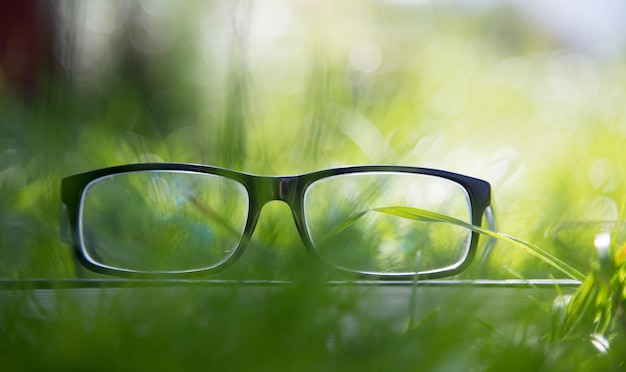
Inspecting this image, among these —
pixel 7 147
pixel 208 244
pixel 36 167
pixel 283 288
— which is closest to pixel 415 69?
pixel 7 147

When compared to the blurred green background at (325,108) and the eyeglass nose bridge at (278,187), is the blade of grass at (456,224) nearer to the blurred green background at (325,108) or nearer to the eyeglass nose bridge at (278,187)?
the blurred green background at (325,108)

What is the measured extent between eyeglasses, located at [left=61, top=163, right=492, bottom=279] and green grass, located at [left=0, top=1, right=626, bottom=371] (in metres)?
0.03

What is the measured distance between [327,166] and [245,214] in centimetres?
46

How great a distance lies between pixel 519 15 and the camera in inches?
161

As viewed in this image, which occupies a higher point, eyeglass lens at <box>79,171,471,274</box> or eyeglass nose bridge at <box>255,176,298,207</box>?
eyeglass nose bridge at <box>255,176,298,207</box>

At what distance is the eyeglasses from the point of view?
0.70 m

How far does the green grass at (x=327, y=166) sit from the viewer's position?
Result: 0.46 m

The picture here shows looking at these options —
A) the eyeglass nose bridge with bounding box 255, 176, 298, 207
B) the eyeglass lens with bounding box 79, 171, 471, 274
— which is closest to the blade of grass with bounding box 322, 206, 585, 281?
the eyeglass lens with bounding box 79, 171, 471, 274

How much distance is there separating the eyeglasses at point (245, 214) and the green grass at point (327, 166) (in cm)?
3

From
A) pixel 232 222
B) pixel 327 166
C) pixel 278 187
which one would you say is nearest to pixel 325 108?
pixel 278 187

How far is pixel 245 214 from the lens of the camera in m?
0.83

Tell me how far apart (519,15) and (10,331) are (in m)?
4.08

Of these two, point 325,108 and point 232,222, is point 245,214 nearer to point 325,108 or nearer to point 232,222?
point 232,222

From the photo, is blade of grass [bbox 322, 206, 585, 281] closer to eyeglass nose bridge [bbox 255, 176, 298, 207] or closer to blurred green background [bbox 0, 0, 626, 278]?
blurred green background [bbox 0, 0, 626, 278]
